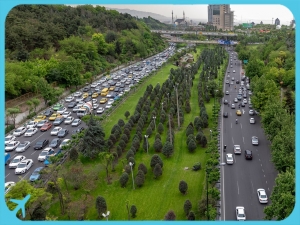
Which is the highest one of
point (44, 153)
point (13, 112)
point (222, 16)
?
point (222, 16)

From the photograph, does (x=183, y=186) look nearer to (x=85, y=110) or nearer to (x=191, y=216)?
(x=191, y=216)

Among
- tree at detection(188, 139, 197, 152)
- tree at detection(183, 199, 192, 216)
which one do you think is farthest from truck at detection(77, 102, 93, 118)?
tree at detection(183, 199, 192, 216)

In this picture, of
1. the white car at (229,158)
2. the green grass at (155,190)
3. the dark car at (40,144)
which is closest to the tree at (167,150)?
the green grass at (155,190)

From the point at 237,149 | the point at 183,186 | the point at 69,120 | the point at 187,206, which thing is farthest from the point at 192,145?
the point at 69,120

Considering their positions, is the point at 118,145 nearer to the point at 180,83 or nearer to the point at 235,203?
the point at 235,203

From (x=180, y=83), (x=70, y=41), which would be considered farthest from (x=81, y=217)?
(x=70, y=41)

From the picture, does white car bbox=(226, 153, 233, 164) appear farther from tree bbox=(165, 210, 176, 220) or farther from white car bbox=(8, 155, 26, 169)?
white car bbox=(8, 155, 26, 169)
